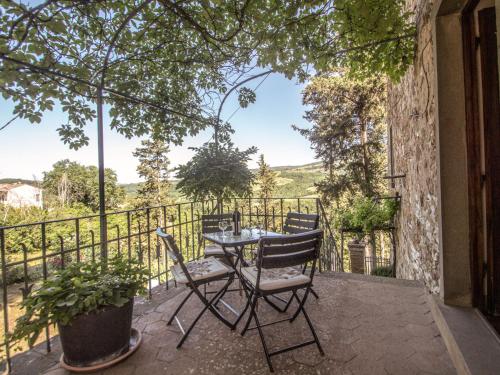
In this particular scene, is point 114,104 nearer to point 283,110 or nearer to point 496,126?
point 496,126

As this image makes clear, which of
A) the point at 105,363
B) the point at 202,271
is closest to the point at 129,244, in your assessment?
the point at 202,271

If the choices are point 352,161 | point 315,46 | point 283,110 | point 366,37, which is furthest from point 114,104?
point 283,110

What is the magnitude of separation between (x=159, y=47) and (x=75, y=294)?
8.33 feet

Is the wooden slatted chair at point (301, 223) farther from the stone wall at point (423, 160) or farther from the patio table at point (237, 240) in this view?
the stone wall at point (423, 160)

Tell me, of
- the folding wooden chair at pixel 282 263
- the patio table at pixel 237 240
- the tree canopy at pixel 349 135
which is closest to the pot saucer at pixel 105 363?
the folding wooden chair at pixel 282 263

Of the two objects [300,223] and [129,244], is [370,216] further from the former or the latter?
[129,244]

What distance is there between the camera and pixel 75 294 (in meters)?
1.67

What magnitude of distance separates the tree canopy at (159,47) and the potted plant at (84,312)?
1386 millimetres

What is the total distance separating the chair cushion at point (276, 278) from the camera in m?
1.92

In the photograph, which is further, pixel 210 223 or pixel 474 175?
pixel 210 223

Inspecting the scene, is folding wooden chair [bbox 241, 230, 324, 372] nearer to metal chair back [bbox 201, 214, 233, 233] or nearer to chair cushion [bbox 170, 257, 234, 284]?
chair cushion [bbox 170, 257, 234, 284]

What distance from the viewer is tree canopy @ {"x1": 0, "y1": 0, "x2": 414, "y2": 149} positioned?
7.34ft

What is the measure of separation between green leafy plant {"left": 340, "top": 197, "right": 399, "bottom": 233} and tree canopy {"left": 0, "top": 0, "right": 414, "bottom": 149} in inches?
108

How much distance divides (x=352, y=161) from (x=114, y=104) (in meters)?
8.59
